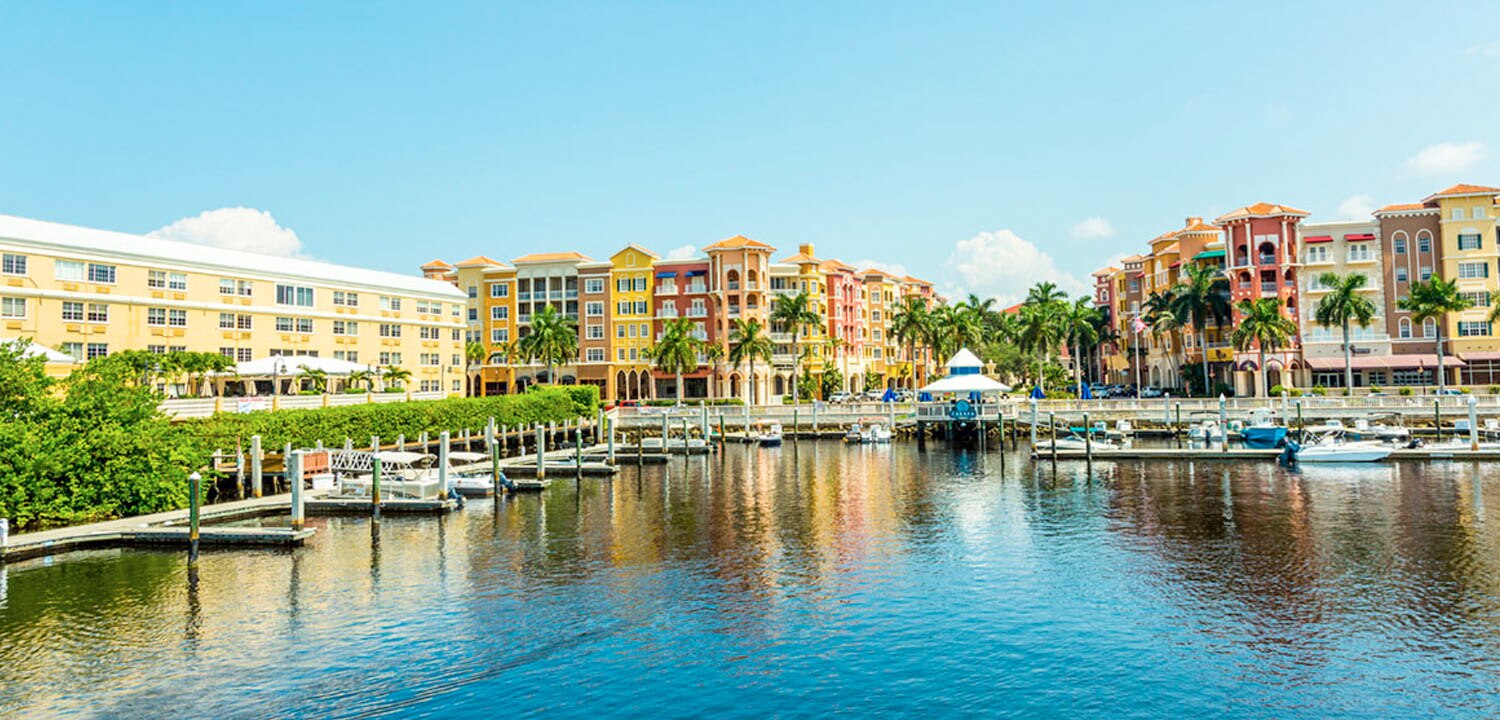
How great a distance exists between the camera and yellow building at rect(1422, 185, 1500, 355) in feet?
295

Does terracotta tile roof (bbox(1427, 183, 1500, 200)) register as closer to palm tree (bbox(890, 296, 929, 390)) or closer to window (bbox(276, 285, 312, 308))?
palm tree (bbox(890, 296, 929, 390))

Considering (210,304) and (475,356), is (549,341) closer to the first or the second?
(475,356)

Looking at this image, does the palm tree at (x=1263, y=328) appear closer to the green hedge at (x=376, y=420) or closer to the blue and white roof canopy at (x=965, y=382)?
the blue and white roof canopy at (x=965, y=382)

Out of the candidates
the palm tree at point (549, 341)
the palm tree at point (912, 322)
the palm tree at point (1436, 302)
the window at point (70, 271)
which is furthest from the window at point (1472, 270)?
the window at point (70, 271)

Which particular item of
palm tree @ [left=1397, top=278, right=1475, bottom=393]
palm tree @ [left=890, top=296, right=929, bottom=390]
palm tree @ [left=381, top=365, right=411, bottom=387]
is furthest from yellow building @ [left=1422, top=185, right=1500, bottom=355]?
palm tree @ [left=381, top=365, right=411, bottom=387]

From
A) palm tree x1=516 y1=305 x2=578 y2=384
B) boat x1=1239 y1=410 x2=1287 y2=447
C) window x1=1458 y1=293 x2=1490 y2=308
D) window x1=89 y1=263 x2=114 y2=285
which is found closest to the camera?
window x1=89 y1=263 x2=114 y2=285

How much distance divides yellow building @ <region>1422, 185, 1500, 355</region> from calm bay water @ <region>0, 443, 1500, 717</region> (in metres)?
58.9

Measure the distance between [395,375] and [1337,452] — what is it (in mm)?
69434

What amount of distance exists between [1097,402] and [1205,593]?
194 ft

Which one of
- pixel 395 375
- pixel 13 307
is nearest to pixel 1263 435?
pixel 395 375

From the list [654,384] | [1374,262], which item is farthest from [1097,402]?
[654,384]

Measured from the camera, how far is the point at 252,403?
55.2m

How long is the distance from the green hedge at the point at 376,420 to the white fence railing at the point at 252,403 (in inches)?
57.1

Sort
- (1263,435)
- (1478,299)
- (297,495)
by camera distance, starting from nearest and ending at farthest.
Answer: (297,495), (1263,435), (1478,299)
